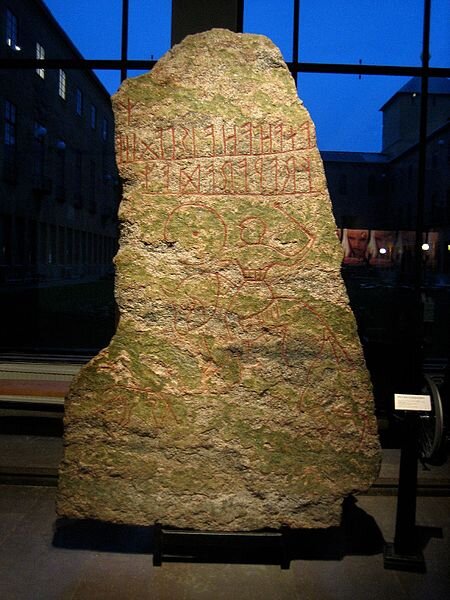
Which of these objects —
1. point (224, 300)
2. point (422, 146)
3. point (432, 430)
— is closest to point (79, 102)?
point (422, 146)

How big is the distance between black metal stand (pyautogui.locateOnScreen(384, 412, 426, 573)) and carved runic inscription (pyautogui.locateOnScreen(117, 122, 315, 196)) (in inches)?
51.6

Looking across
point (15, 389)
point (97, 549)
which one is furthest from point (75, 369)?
point (97, 549)

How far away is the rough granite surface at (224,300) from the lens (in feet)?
8.66

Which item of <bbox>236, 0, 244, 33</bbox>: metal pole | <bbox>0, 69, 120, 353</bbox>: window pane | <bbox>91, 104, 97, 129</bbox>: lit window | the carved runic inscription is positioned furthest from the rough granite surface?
<bbox>91, 104, 97, 129</bbox>: lit window

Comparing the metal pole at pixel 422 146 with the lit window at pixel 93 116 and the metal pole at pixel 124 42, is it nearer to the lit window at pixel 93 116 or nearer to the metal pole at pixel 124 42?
the metal pole at pixel 124 42

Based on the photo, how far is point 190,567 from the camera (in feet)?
9.07

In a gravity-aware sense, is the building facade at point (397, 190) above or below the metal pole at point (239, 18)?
below

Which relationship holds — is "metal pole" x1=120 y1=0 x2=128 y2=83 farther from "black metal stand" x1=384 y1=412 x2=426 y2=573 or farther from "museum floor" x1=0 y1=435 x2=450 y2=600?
"black metal stand" x1=384 y1=412 x2=426 y2=573

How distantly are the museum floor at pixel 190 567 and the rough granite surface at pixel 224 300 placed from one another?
0.44 meters

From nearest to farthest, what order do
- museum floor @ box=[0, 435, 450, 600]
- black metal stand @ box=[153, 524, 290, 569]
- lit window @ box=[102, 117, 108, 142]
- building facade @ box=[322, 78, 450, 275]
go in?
museum floor @ box=[0, 435, 450, 600] < black metal stand @ box=[153, 524, 290, 569] < building facade @ box=[322, 78, 450, 275] < lit window @ box=[102, 117, 108, 142]

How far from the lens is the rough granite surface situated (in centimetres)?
264

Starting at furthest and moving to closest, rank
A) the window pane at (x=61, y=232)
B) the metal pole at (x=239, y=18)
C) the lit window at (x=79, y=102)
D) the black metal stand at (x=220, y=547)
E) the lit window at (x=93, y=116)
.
Result: the window pane at (x=61, y=232) < the lit window at (x=93, y=116) < the lit window at (x=79, y=102) < the metal pole at (x=239, y=18) < the black metal stand at (x=220, y=547)

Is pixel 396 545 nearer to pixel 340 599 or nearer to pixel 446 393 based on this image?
pixel 340 599

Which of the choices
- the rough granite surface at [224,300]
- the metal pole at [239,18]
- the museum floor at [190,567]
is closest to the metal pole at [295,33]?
the metal pole at [239,18]
